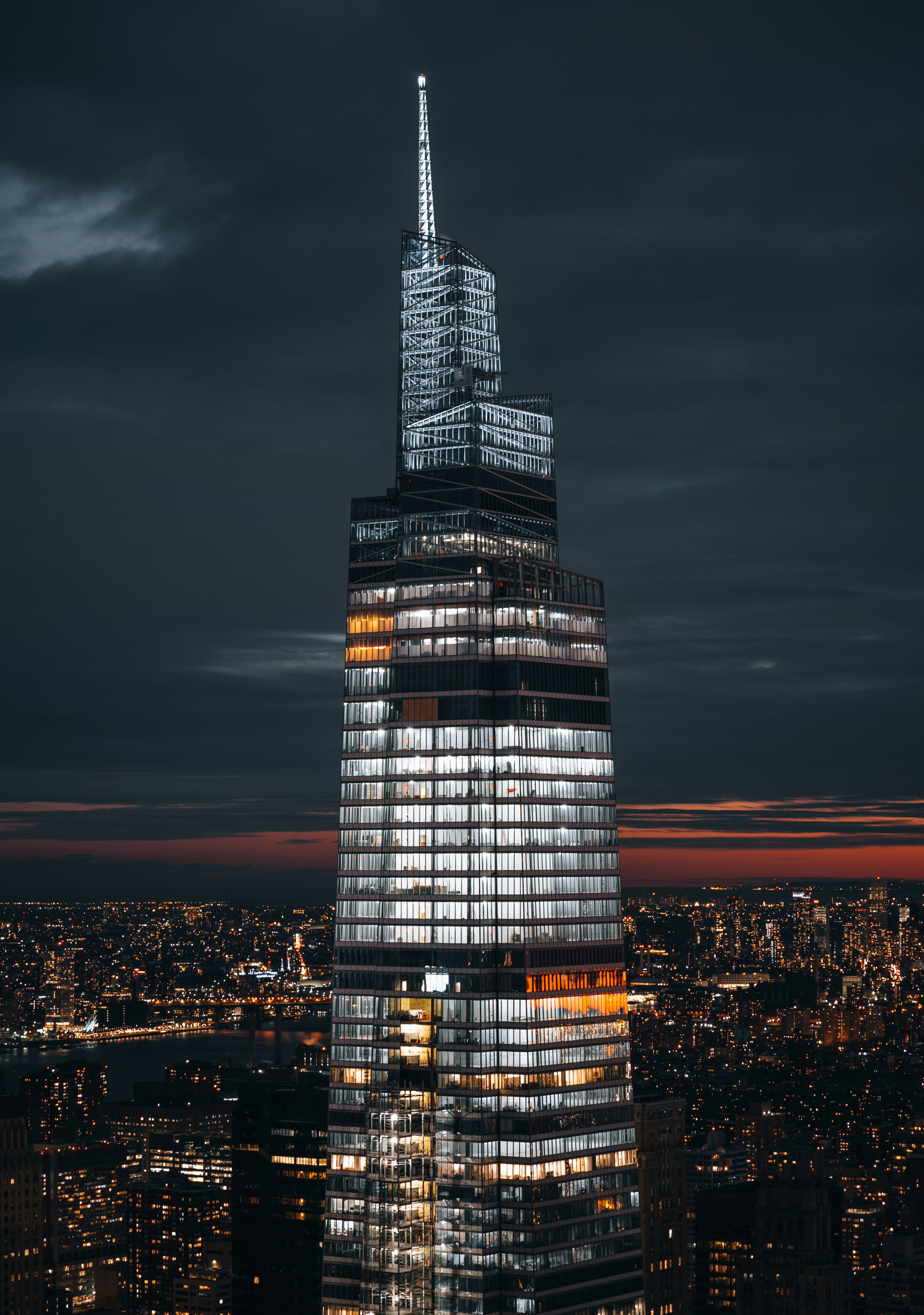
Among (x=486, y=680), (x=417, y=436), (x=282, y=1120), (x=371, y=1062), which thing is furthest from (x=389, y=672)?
(x=282, y=1120)

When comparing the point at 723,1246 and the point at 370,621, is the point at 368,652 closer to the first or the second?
the point at 370,621

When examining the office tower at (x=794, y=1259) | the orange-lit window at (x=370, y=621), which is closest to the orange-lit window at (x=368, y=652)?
the orange-lit window at (x=370, y=621)

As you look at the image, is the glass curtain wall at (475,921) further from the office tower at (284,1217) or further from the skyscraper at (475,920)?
the office tower at (284,1217)

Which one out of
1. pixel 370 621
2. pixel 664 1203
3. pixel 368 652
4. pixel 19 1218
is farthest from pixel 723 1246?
pixel 370 621

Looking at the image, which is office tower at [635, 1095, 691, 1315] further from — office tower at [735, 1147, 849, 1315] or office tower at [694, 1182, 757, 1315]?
office tower at [735, 1147, 849, 1315]

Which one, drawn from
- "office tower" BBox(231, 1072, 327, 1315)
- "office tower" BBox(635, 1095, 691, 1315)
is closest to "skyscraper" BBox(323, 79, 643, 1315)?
"office tower" BBox(635, 1095, 691, 1315)

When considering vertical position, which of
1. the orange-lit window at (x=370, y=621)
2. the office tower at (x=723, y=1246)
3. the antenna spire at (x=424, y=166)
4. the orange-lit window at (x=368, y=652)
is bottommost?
the office tower at (x=723, y=1246)
